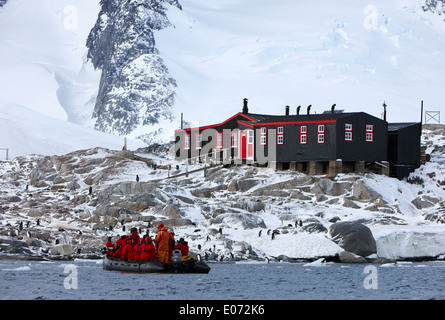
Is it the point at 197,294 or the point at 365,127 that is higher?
the point at 365,127

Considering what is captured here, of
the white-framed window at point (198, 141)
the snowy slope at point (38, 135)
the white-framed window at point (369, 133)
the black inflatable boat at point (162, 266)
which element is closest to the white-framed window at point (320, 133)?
the white-framed window at point (369, 133)

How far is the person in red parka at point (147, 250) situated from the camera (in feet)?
127

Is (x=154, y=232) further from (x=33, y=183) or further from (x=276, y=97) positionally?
(x=276, y=97)

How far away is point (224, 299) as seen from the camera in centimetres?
3036

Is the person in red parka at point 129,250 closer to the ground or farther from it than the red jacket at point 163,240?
closer to the ground

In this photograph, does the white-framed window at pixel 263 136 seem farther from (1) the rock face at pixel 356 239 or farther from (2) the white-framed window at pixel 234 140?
(1) the rock face at pixel 356 239

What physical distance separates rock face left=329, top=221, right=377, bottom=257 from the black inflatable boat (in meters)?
12.6

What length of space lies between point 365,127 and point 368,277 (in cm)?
2846

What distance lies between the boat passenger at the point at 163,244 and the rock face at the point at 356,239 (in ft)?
46.5

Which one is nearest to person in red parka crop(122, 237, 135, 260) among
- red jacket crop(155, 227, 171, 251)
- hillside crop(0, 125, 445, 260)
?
red jacket crop(155, 227, 171, 251)

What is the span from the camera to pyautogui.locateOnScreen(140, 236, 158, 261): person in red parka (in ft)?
127

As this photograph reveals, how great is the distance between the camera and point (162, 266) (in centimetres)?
3894

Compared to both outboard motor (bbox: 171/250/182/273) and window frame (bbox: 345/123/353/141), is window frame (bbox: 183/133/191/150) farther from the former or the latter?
outboard motor (bbox: 171/250/182/273)
